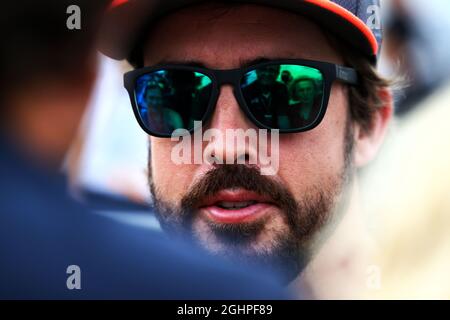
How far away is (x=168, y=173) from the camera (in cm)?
141

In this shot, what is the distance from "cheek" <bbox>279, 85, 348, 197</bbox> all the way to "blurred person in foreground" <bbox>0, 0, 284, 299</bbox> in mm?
285

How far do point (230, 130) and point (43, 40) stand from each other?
2.74ft

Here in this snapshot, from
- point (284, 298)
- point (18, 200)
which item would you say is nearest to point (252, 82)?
point (284, 298)

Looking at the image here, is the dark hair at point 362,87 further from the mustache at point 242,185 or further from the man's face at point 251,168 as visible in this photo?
the mustache at point 242,185

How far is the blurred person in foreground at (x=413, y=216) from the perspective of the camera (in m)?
1.58

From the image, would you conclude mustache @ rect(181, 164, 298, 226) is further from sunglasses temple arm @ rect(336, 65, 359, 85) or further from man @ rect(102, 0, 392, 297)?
sunglasses temple arm @ rect(336, 65, 359, 85)

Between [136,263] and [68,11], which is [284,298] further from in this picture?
[68,11]

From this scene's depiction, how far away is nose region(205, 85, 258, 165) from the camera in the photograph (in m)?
1.27

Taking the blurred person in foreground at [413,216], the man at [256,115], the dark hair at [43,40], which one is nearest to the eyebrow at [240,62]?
the man at [256,115]

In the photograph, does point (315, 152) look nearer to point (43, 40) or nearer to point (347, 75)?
point (347, 75)

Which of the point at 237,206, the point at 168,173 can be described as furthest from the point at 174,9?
the point at 237,206

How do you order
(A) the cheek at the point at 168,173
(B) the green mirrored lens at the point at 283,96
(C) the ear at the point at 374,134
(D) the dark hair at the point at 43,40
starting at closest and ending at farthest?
1. (B) the green mirrored lens at the point at 283,96
2. (A) the cheek at the point at 168,173
3. (C) the ear at the point at 374,134
4. (D) the dark hair at the point at 43,40

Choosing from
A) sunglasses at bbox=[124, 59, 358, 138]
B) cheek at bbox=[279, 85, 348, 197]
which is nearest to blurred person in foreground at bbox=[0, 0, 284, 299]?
cheek at bbox=[279, 85, 348, 197]

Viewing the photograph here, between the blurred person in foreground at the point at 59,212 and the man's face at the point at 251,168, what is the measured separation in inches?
4.3
